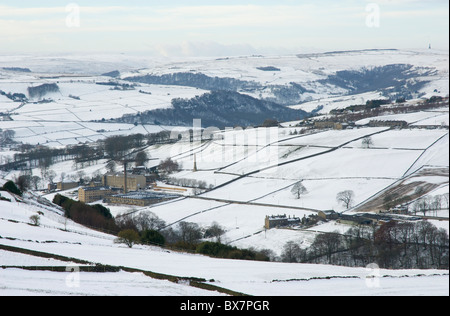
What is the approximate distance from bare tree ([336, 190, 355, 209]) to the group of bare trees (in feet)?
22.5

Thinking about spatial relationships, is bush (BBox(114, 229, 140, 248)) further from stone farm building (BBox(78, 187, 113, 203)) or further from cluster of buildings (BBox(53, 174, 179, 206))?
stone farm building (BBox(78, 187, 113, 203))

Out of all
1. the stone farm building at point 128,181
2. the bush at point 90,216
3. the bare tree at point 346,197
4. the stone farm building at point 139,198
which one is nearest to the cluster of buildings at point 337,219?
the bare tree at point 346,197

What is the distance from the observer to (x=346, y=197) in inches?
1522

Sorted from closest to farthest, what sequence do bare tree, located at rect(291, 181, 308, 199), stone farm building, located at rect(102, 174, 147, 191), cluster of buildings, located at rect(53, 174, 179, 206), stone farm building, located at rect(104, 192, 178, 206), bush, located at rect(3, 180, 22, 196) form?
bush, located at rect(3, 180, 22, 196)
bare tree, located at rect(291, 181, 308, 199)
stone farm building, located at rect(104, 192, 178, 206)
cluster of buildings, located at rect(53, 174, 179, 206)
stone farm building, located at rect(102, 174, 147, 191)

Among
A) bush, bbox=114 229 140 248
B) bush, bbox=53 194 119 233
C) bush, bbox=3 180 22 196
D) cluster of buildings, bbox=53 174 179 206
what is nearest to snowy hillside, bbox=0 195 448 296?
bush, bbox=114 229 140 248

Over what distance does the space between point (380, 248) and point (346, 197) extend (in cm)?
1205

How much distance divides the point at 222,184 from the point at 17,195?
15.3 meters

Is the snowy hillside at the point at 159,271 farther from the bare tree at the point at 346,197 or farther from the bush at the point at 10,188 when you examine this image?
the bare tree at the point at 346,197

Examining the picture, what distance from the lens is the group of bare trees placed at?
22688 mm

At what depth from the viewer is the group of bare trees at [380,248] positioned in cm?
2269

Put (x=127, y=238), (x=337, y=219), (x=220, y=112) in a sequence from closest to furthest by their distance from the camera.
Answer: (x=127, y=238) → (x=337, y=219) → (x=220, y=112)

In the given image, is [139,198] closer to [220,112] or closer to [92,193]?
[92,193]

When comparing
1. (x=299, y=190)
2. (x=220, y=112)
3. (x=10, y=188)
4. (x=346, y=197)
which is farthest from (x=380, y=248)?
(x=220, y=112)

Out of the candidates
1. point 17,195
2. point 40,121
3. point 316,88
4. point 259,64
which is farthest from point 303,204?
point 259,64
